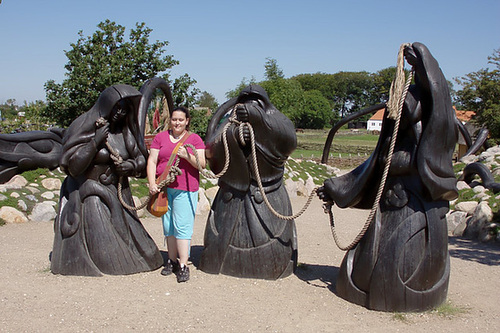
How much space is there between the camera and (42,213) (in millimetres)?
8273

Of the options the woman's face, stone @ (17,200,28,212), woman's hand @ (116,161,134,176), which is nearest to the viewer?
the woman's face

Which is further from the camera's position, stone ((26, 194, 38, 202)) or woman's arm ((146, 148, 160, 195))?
stone ((26, 194, 38, 202))

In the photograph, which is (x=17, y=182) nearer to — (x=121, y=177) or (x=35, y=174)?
(x=35, y=174)

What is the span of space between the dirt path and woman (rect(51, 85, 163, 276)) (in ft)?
0.70

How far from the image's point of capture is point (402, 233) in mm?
4086

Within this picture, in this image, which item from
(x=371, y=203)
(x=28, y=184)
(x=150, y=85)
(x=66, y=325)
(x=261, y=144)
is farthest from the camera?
(x=28, y=184)

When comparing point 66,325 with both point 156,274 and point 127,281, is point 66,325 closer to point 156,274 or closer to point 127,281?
point 127,281

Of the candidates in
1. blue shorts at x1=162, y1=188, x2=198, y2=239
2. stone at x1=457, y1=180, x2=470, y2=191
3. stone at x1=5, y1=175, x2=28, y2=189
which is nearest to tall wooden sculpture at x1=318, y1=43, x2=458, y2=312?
blue shorts at x1=162, y1=188, x2=198, y2=239

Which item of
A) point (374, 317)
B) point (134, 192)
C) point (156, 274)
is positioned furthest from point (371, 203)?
point (134, 192)

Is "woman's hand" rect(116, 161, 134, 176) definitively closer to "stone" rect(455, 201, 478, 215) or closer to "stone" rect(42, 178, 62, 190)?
"stone" rect(42, 178, 62, 190)

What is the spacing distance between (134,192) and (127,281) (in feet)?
15.6

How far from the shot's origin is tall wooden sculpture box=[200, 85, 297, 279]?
4.94 metres

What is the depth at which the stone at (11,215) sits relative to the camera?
7.96 metres

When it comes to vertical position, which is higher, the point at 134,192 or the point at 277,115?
the point at 277,115
